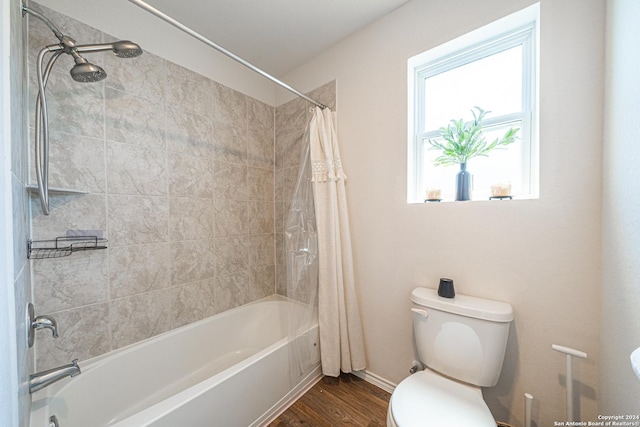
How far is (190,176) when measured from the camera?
5.09 ft

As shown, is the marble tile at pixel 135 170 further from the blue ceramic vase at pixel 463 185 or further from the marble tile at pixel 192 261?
the blue ceramic vase at pixel 463 185

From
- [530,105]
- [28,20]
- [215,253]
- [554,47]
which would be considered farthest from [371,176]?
[28,20]

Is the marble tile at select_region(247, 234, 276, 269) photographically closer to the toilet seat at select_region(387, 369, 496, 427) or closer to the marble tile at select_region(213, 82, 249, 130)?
the marble tile at select_region(213, 82, 249, 130)

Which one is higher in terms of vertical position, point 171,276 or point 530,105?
point 530,105

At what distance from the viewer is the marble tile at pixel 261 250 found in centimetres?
193

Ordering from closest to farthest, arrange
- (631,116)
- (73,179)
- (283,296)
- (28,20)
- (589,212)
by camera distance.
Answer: (631,116)
(589,212)
(28,20)
(73,179)
(283,296)

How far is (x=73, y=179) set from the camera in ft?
3.71

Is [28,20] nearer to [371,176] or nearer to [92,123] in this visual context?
[92,123]

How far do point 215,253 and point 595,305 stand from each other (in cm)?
204

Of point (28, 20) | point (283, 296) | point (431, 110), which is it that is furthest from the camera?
point (283, 296)

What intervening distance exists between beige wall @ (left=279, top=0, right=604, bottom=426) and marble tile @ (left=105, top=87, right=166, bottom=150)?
1.21m

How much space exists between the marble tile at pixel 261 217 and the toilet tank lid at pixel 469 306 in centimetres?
134

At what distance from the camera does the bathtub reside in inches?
37.8

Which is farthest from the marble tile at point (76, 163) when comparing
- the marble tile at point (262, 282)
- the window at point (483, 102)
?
the window at point (483, 102)
